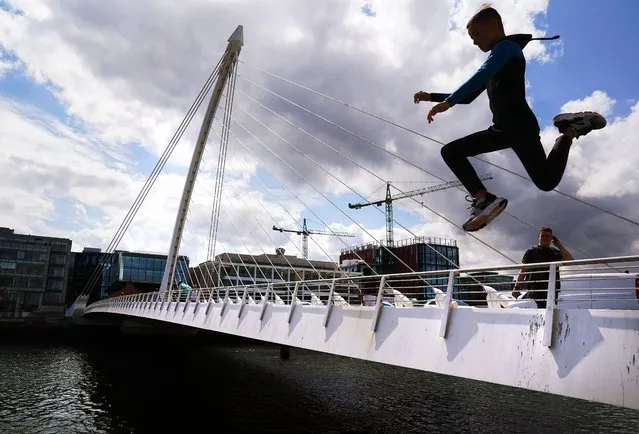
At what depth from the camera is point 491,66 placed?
16.9 ft

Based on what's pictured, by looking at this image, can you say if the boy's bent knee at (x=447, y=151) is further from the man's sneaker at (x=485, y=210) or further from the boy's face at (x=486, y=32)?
the boy's face at (x=486, y=32)

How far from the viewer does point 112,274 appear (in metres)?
116

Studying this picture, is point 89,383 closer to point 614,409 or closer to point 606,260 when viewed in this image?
point 614,409

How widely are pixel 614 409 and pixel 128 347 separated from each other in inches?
1981

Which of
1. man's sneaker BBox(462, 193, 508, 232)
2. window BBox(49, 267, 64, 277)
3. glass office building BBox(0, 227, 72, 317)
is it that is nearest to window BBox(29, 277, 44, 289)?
glass office building BBox(0, 227, 72, 317)

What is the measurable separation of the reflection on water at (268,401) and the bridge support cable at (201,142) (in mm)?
10882

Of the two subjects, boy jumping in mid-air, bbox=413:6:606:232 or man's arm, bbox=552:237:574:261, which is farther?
man's arm, bbox=552:237:574:261

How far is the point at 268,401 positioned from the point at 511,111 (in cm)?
2384

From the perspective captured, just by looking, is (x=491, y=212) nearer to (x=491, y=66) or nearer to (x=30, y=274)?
(x=491, y=66)

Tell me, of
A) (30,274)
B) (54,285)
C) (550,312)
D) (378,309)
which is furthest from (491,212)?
(54,285)

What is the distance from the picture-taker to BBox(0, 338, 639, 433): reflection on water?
2012cm

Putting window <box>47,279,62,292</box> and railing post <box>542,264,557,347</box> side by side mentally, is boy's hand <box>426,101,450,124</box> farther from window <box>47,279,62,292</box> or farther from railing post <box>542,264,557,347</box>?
window <box>47,279,62,292</box>

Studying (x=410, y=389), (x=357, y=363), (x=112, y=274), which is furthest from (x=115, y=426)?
(x=112, y=274)

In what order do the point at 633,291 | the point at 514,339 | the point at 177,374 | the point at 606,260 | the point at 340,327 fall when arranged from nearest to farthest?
1. the point at 606,260
2. the point at 633,291
3. the point at 514,339
4. the point at 340,327
5. the point at 177,374
